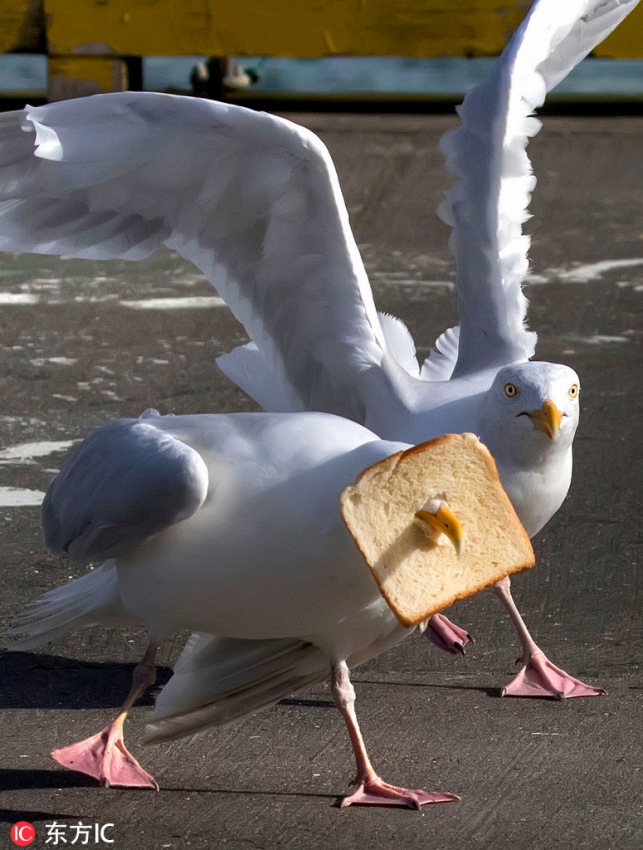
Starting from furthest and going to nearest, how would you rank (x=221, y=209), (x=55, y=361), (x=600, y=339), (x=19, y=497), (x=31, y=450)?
1. (x=600, y=339)
2. (x=55, y=361)
3. (x=31, y=450)
4. (x=19, y=497)
5. (x=221, y=209)

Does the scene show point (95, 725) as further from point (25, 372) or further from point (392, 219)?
point (392, 219)

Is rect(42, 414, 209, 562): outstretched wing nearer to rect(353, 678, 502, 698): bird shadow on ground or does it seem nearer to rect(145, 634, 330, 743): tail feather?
rect(145, 634, 330, 743): tail feather

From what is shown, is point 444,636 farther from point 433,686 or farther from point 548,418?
point 548,418

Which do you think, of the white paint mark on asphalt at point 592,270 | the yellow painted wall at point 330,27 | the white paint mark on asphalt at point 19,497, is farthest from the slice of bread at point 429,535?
the yellow painted wall at point 330,27

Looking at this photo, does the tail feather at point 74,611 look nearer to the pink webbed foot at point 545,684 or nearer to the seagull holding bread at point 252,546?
the seagull holding bread at point 252,546

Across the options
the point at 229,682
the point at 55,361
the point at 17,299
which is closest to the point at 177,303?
the point at 17,299

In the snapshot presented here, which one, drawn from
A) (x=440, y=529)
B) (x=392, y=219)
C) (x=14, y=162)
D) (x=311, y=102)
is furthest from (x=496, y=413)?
(x=311, y=102)

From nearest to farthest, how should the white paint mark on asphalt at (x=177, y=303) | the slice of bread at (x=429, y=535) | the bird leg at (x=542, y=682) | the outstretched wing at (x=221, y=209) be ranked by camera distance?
the slice of bread at (x=429, y=535) < the bird leg at (x=542, y=682) < the outstretched wing at (x=221, y=209) < the white paint mark on asphalt at (x=177, y=303)
